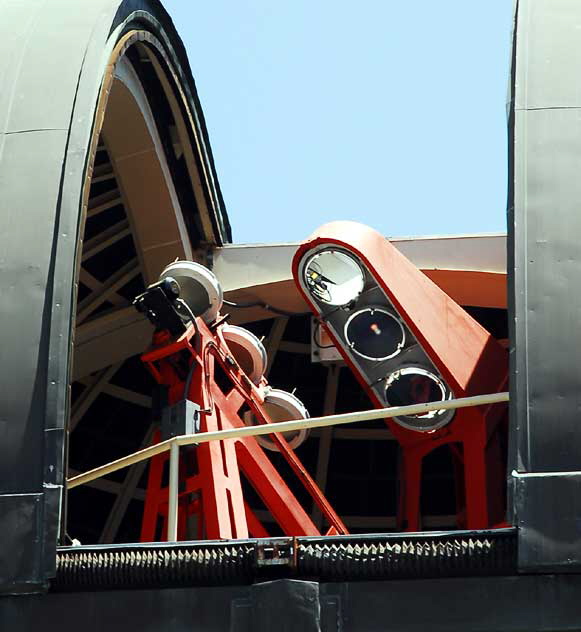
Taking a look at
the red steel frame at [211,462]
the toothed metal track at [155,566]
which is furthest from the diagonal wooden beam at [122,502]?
the toothed metal track at [155,566]

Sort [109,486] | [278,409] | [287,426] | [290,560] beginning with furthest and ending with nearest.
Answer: [109,486], [278,409], [287,426], [290,560]

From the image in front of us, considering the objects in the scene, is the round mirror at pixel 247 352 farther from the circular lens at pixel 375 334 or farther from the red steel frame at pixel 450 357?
the circular lens at pixel 375 334

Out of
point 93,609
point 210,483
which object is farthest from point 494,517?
point 93,609

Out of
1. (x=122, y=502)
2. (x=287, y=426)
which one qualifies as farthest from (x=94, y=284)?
(x=287, y=426)

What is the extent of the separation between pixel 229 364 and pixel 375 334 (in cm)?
142

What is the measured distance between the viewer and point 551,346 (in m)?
9.84

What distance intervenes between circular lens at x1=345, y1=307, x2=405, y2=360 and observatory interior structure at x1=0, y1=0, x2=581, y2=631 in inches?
0.9

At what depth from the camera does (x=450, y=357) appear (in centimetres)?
1352

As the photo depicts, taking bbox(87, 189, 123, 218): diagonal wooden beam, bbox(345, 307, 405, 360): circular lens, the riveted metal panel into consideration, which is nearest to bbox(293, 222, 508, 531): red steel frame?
bbox(345, 307, 405, 360): circular lens

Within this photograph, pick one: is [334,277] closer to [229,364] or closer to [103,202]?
[229,364]

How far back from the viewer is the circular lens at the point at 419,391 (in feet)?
44.1

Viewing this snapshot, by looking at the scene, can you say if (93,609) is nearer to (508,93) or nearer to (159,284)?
(159,284)

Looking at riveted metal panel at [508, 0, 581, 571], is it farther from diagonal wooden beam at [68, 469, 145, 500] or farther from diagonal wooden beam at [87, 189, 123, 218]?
diagonal wooden beam at [68, 469, 145, 500]

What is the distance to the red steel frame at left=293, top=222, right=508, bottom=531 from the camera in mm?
13430
